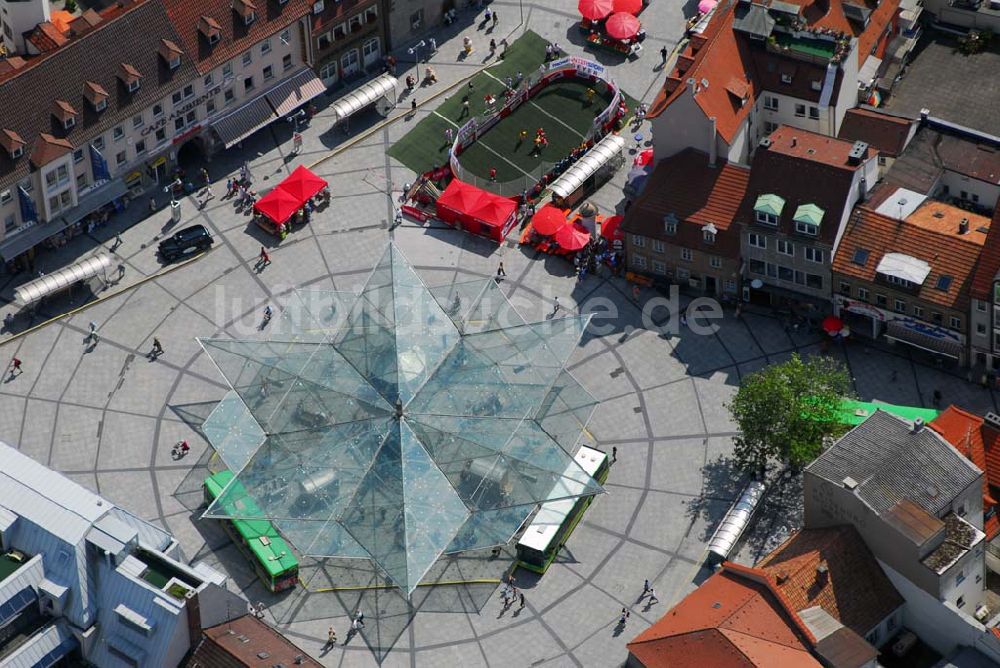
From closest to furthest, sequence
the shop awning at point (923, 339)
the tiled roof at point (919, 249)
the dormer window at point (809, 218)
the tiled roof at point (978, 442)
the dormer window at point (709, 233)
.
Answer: the tiled roof at point (978, 442) < the tiled roof at point (919, 249) < the dormer window at point (809, 218) < the shop awning at point (923, 339) < the dormer window at point (709, 233)

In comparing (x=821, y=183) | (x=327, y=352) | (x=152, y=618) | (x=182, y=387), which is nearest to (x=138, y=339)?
(x=182, y=387)

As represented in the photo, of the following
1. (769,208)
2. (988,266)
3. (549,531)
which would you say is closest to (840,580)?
(549,531)

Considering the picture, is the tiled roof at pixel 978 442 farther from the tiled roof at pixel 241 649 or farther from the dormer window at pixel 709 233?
the tiled roof at pixel 241 649

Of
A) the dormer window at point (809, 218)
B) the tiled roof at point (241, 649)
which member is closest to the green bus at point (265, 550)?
the tiled roof at point (241, 649)

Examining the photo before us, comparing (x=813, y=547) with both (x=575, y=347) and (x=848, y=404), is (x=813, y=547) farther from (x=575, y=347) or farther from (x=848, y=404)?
(x=575, y=347)

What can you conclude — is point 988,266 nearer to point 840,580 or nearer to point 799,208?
point 799,208

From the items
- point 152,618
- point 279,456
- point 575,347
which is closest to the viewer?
point 152,618
